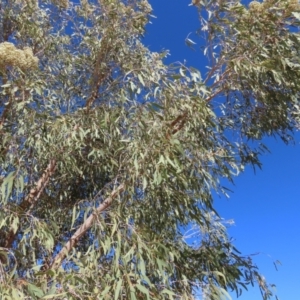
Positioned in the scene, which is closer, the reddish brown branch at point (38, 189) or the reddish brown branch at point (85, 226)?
the reddish brown branch at point (85, 226)

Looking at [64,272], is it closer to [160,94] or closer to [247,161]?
[160,94]

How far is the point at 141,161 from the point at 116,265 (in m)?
0.52

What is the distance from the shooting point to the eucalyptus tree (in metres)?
2.16

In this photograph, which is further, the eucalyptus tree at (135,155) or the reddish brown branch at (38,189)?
the reddish brown branch at (38,189)

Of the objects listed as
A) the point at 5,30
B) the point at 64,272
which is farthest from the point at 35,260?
the point at 5,30

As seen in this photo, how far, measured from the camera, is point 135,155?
2242mm

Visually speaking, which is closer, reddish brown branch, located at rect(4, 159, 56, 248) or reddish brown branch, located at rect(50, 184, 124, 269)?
reddish brown branch, located at rect(50, 184, 124, 269)

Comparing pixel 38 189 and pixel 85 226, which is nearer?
pixel 85 226

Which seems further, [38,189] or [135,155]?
[38,189]

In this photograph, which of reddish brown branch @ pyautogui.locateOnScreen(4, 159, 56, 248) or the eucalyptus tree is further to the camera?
reddish brown branch @ pyautogui.locateOnScreen(4, 159, 56, 248)

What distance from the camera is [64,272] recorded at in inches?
81.2

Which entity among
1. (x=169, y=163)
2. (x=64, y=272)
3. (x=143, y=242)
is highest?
(x=169, y=163)

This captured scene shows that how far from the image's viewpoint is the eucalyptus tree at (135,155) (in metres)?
2.16

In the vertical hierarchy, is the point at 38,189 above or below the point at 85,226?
above
